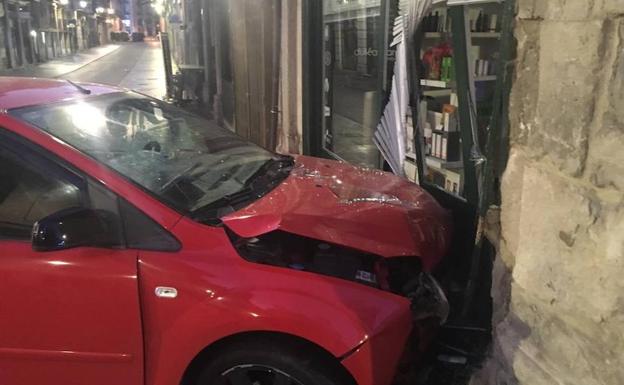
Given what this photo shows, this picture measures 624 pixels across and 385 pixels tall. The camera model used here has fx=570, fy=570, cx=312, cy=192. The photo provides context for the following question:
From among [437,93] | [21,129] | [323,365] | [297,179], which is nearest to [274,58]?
[437,93]

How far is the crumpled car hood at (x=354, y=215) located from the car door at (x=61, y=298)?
1.84 ft

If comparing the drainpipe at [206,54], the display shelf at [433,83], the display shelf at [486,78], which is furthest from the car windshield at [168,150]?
the drainpipe at [206,54]

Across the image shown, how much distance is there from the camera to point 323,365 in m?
2.38

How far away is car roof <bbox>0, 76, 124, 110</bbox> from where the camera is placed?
2.79 metres

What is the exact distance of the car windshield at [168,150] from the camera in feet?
8.77

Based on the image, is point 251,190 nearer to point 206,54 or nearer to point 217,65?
point 217,65

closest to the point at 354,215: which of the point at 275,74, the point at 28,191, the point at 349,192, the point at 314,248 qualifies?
the point at 314,248

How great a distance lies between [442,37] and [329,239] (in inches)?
93.3

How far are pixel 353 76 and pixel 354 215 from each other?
3.41m

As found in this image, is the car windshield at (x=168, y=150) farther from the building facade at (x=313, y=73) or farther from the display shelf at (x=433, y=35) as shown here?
the building facade at (x=313, y=73)

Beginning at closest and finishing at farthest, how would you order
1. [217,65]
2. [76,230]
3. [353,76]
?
[76,230] < [353,76] < [217,65]

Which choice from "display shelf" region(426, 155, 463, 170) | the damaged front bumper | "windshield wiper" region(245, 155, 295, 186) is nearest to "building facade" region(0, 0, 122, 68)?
"display shelf" region(426, 155, 463, 170)

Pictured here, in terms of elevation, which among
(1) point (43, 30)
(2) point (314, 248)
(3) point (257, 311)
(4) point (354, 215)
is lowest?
(3) point (257, 311)

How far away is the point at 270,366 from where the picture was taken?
239 cm
